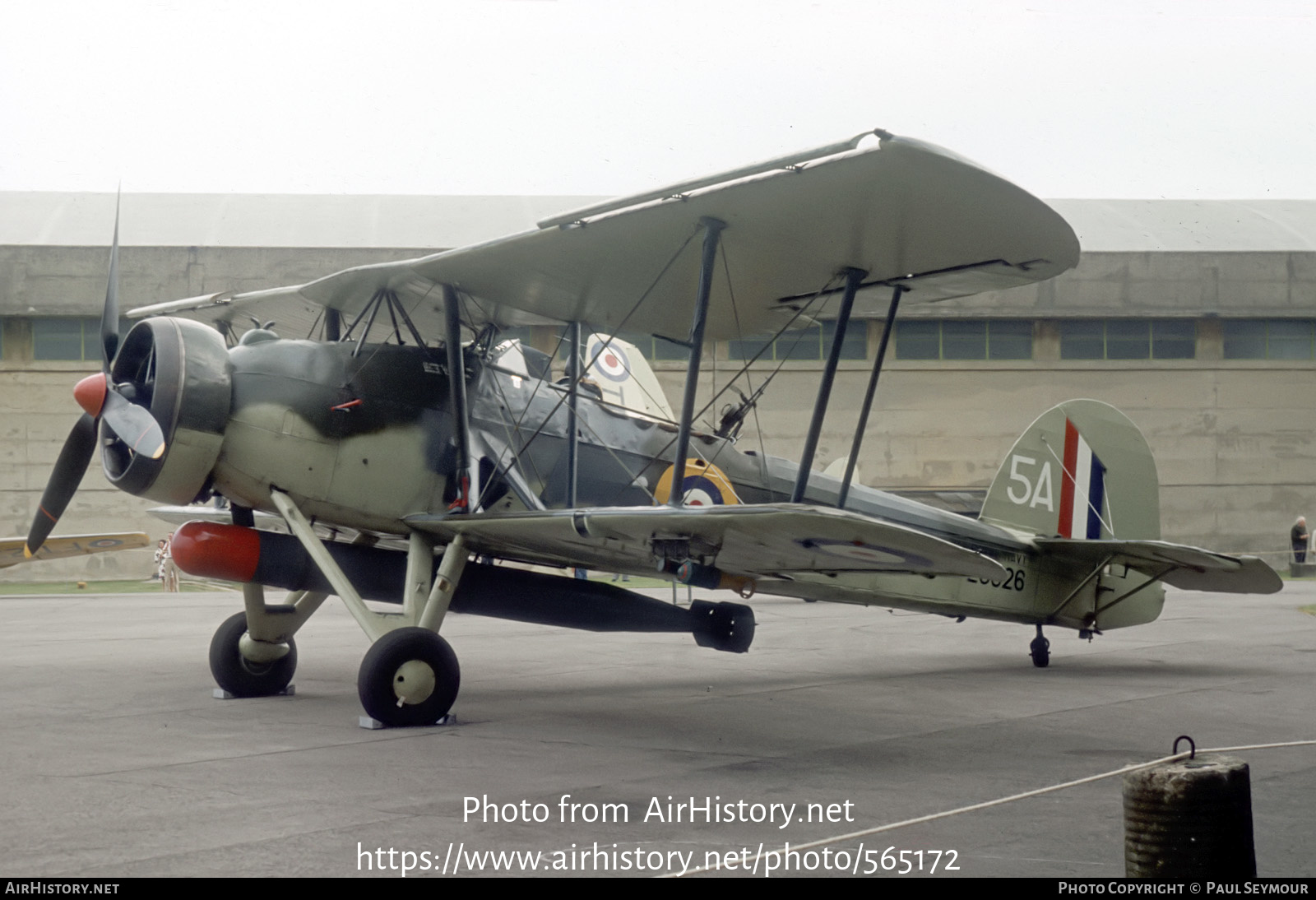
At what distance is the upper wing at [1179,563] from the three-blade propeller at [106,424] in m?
6.86

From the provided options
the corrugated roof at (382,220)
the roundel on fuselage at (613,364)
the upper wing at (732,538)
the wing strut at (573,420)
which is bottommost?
the upper wing at (732,538)

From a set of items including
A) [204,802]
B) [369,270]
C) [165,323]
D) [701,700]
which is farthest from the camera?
[701,700]

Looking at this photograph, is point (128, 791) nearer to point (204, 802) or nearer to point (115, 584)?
point (204, 802)

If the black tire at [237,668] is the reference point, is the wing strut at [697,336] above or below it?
above

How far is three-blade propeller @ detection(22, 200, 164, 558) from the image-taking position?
7.00m

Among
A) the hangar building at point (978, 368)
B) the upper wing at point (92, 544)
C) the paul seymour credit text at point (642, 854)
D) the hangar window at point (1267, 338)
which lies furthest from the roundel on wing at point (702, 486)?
the hangar window at point (1267, 338)

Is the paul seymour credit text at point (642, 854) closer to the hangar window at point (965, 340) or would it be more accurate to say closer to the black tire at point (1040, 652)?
the black tire at point (1040, 652)

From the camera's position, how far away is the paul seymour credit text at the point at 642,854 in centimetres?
390

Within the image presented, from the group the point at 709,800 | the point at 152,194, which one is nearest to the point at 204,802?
the point at 709,800

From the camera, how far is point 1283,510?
113 feet

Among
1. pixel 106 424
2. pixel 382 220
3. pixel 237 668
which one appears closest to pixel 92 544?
pixel 237 668

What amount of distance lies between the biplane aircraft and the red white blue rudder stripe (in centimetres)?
127

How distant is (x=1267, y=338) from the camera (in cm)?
3438
